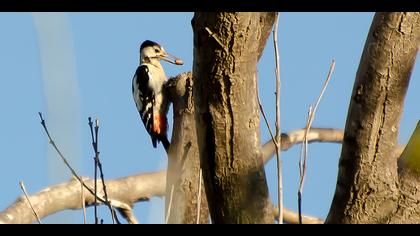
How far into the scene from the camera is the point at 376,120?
285 centimetres

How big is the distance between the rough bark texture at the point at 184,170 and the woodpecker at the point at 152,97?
315cm

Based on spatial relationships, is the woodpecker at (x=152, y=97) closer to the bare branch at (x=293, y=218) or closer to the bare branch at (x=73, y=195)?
the bare branch at (x=73, y=195)

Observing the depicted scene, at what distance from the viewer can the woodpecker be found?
25.4ft

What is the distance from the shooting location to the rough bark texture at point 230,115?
2.73 metres

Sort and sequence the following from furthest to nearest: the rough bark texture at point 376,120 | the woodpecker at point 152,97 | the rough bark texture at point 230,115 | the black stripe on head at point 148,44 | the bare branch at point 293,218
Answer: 1. the black stripe on head at point 148,44
2. the woodpecker at point 152,97
3. the bare branch at point 293,218
4. the rough bark texture at point 376,120
5. the rough bark texture at point 230,115

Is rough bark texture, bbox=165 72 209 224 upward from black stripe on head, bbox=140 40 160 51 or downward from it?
downward

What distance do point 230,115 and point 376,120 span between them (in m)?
0.47

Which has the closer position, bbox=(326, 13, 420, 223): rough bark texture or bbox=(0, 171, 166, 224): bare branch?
bbox=(326, 13, 420, 223): rough bark texture

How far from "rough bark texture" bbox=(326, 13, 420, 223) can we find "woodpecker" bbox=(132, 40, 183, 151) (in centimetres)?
470

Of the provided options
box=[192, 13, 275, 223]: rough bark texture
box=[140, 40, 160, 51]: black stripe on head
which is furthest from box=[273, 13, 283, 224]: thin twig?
box=[140, 40, 160, 51]: black stripe on head

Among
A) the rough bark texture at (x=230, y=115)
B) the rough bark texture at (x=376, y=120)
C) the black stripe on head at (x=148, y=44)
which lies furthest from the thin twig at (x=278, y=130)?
the black stripe on head at (x=148, y=44)

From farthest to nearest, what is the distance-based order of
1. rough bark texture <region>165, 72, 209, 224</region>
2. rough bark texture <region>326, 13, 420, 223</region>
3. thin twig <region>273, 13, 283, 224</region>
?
rough bark texture <region>165, 72, 209, 224</region> < rough bark texture <region>326, 13, 420, 223</region> < thin twig <region>273, 13, 283, 224</region>

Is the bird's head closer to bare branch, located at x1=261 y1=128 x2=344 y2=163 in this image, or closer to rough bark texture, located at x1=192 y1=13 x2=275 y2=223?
bare branch, located at x1=261 y1=128 x2=344 y2=163
